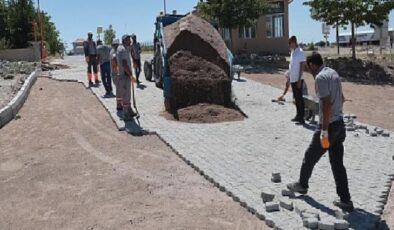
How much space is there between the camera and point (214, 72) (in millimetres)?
12719

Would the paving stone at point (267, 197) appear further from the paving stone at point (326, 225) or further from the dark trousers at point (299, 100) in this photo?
the dark trousers at point (299, 100)

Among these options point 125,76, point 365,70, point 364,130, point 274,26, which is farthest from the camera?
point 274,26

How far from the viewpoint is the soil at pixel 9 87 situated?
48.5 ft

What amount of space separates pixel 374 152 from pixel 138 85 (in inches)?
427

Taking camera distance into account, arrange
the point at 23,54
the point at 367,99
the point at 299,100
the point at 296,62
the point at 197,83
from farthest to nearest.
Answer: the point at 23,54 < the point at 367,99 < the point at 197,83 < the point at 299,100 < the point at 296,62

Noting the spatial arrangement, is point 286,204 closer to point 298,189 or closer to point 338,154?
point 298,189

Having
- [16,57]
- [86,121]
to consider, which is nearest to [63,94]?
[86,121]

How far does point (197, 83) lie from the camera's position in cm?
1246

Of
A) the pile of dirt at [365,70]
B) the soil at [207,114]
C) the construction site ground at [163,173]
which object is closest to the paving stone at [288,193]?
the construction site ground at [163,173]

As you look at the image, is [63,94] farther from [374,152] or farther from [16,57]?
[16,57]

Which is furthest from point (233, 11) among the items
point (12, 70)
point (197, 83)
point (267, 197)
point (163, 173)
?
point (267, 197)

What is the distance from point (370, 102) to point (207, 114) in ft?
26.0

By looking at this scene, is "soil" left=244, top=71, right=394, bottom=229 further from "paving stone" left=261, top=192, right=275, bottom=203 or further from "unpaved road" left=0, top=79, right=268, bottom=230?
"unpaved road" left=0, top=79, right=268, bottom=230

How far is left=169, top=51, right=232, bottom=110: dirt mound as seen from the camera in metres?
12.5
